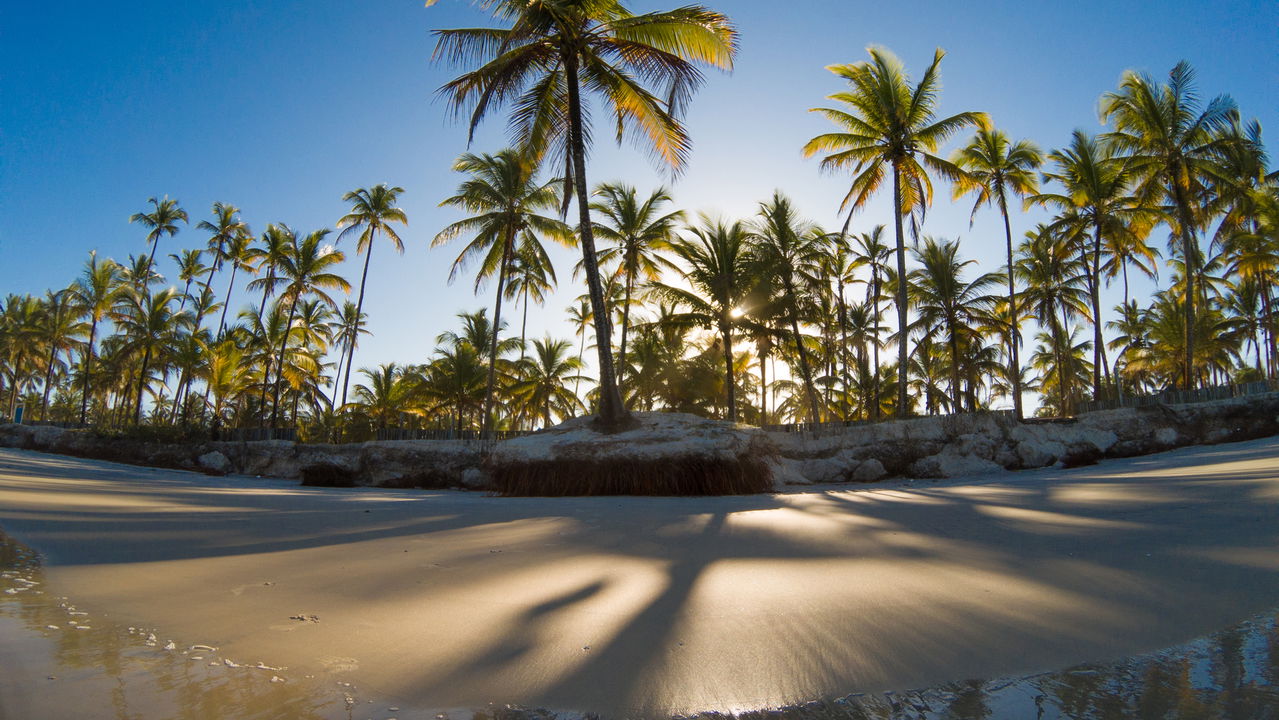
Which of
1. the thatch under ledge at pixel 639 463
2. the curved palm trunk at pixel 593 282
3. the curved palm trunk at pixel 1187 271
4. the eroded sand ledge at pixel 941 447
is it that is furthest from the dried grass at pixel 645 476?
the curved palm trunk at pixel 1187 271

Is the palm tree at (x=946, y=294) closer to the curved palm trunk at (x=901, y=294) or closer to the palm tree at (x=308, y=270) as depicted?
the curved palm trunk at (x=901, y=294)

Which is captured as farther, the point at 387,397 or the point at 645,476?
the point at 387,397

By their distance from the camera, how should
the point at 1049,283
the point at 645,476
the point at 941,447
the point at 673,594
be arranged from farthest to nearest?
1. the point at 1049,283
2. the point at 941,447
3. the point at 645,476
4. the point at 673,594

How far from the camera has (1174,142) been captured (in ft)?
57.5

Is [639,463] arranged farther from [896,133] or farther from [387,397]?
[387,397]

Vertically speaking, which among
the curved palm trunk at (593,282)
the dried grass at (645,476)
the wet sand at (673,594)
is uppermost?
the curved palm trunk at (593,282)

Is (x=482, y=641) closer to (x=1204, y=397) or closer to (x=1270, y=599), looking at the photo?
(x=1270, y=599)

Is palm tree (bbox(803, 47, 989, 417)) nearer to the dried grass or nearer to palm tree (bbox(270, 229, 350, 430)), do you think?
the dried grass

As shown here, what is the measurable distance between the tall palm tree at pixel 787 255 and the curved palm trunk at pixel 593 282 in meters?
10.0

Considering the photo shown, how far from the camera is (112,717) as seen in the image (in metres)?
1.04

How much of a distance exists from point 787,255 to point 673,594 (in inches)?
733

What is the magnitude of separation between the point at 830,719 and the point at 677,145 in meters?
10.4

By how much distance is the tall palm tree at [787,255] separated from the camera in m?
18.9

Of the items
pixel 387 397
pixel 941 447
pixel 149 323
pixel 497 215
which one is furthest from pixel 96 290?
pixel 941 447
